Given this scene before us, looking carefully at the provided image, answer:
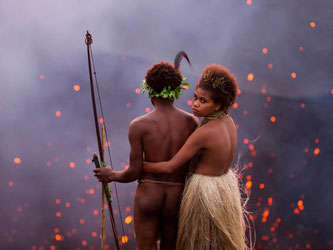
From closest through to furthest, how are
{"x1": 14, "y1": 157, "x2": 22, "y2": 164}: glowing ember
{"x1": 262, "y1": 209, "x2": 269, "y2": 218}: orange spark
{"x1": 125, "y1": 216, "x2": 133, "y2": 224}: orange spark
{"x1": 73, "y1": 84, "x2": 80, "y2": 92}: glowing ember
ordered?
1. {"x1": 14, "y1": 157, "x2": 22, "y2": 164}: glowing ember
2. {"x1": 73, "y1": 84, "x2": 80, "y2": 92}: glowing ember
3. {"x1": 125, "y1": 216, "x2": 133, "y2": 224}: orange spark
4. {"x1": 262, "y1": 209, "x2": 269, "y2": 218}: orange spark

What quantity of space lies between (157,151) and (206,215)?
54 cm

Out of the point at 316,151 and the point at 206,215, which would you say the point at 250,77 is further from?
the point at 206,215

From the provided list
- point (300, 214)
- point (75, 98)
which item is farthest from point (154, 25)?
point (300, 214)

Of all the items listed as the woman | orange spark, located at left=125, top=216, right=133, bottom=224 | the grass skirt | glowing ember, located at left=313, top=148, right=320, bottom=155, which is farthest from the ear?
glowing ember, located at left=313, top=148, right=320, bottom=155

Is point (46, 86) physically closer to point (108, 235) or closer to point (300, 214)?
point (108, 235)

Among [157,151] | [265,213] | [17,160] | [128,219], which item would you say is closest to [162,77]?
[157,151]

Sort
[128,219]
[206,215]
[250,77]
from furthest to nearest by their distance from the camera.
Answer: [250,77], [128,219], [206,215]

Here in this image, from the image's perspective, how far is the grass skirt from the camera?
3.03 m

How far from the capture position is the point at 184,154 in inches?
116

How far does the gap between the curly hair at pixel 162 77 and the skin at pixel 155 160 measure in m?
0.11

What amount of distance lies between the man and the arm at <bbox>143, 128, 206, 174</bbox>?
0.08 m

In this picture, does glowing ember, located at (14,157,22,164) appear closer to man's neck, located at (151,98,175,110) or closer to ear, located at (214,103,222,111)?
man's neck, located at (151,98,175,110)

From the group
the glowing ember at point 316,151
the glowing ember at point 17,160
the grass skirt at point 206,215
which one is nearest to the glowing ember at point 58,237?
the glowing ember at point 17,160

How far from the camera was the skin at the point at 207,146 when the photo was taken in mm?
2961
